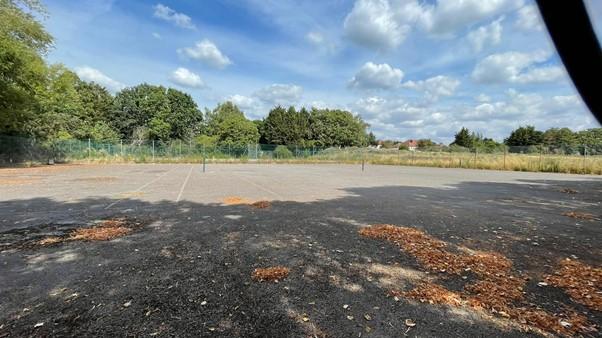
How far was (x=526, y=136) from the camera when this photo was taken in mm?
64750

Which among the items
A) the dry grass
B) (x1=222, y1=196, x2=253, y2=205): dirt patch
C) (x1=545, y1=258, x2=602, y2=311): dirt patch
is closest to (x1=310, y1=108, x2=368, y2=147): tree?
(x1=222, y1=196, x2=253, y2=205): dirt patch

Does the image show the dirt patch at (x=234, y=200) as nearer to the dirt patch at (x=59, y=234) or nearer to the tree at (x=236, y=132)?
the dirt patch at (x=59, y=234)

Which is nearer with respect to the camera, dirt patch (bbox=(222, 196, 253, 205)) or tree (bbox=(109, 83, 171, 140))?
dirt patch (bbox=(222, 196, 253, 205))

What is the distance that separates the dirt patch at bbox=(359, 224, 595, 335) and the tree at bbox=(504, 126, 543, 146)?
7367 centimetres

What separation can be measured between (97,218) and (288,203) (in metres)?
4.42

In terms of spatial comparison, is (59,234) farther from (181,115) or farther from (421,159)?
(181,115)

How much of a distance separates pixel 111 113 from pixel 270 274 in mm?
58624

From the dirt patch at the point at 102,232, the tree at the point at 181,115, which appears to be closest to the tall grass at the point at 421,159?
the tree at the point at 181,115

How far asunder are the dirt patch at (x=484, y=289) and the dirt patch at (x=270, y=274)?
4.17 ft

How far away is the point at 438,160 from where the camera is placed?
3266cm

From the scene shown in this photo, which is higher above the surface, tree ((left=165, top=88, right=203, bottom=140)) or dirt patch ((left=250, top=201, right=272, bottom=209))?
tree ((left=165, top=88, right=203, bottom=140))

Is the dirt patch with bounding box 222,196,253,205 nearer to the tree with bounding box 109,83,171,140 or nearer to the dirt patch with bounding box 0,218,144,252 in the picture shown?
the dirt patch with bounding box 0,218,144,252

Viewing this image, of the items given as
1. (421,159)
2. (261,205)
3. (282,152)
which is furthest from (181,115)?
(261,205)

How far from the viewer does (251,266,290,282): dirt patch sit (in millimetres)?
3612
